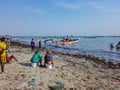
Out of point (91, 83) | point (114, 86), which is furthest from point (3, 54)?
point (114, 86)

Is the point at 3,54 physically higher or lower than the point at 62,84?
higher

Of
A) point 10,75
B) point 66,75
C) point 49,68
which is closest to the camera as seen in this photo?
point 10,75

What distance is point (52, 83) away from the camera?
35.0 ft

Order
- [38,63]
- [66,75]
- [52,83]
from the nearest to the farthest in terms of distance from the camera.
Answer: [52,83]
[66,75]
[38,63]

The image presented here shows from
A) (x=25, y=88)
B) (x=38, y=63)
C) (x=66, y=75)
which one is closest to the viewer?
(x=25, y=88)

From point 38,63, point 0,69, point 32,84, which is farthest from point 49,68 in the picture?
point 32,84

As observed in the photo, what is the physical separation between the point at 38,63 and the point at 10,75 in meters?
4.01

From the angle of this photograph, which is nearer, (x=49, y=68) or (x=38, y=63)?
(x=49, y=68)

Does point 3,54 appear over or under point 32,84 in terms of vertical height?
over

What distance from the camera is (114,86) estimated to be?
11195 mm

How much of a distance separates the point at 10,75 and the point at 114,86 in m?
5.00

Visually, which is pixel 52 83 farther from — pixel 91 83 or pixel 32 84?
pixel 91 83

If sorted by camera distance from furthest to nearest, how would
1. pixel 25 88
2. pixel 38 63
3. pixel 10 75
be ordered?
1. pixel 38 63
2. pixel 10 75
3. pixel 25 88

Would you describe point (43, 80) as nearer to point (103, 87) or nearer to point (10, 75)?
point (10, 75)
